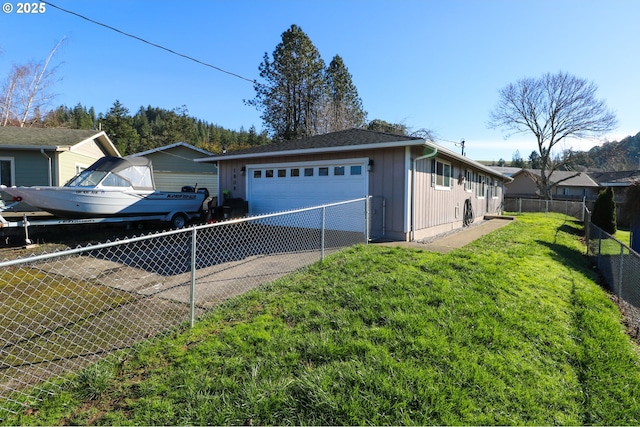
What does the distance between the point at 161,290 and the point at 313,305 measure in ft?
7.44

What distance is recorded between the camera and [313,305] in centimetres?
384

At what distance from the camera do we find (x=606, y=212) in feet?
47.0

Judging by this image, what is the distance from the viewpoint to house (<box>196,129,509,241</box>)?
8.12 m

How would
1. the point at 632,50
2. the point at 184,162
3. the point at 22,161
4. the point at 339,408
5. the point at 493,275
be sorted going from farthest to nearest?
the point at 184,162, the point at 22,161, the point at 632,50, the point at 493,275, the point at 339,408

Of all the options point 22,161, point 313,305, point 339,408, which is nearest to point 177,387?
point 339,408

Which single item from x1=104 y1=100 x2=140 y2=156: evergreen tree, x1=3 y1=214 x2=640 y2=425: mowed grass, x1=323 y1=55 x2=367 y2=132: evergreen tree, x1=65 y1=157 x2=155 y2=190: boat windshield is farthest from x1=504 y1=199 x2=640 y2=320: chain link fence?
x1=104 y1=100 x2=140 y2=156: evergreen tree

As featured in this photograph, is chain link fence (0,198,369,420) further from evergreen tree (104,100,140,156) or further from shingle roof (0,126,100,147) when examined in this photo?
evergreen tree (104,100,140,156)

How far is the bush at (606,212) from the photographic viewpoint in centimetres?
1422

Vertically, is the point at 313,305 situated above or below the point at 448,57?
below

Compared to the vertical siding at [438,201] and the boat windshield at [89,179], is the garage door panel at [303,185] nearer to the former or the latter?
the vertical siding at [438,201]

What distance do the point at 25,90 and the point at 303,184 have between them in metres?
30.8

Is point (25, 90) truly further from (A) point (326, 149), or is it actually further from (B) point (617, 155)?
(B) point (617, 155)

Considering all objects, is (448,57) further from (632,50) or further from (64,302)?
(64,302)

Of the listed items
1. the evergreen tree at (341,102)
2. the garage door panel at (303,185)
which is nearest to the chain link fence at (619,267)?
the garage door panel at (303,185)
